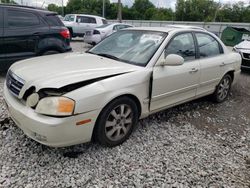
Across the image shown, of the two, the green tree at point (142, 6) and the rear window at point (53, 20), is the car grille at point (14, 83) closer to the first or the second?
the rear window at point (53, 20)

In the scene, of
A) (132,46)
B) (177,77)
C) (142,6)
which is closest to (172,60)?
(177,77)

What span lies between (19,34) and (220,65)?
4.27 metres

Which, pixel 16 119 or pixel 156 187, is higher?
pixel 16 119

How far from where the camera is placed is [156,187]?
8.06 ft

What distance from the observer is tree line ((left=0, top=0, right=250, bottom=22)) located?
53.4 meters

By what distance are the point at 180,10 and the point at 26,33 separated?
61.7m

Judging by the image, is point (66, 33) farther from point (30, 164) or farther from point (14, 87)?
point (30, 164)

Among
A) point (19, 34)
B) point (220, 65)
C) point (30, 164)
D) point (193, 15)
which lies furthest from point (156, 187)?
point (193, 15)

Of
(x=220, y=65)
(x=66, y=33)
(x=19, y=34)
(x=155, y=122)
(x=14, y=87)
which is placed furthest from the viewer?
(x=66, y=33)

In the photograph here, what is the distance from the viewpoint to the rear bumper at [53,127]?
2406 mm

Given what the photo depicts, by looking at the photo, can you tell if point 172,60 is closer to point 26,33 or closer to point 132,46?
point 132,46

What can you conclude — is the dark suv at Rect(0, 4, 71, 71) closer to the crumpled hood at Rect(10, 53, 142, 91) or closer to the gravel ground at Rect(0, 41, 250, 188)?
the gravel ground at Rect(0, 41, 250, 188)

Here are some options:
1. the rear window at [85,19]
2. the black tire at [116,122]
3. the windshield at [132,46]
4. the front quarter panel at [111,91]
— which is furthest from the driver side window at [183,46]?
the rear window at [85,19]

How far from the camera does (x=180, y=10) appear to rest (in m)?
61.5
